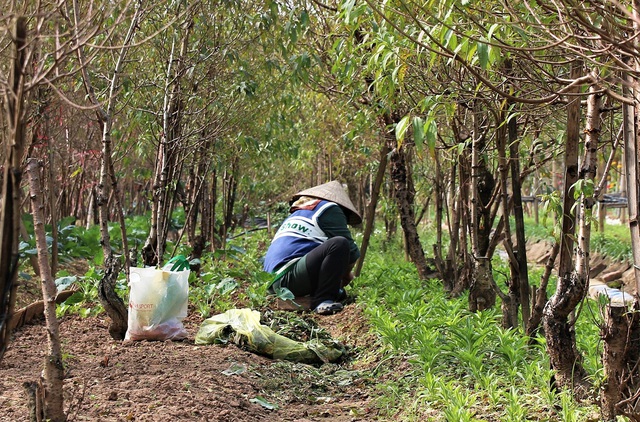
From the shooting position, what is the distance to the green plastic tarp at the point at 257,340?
4.99 metres

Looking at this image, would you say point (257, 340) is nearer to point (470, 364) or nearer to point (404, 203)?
point (470, 364)

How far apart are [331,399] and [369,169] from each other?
27.7 ft

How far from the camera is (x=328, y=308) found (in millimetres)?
6840

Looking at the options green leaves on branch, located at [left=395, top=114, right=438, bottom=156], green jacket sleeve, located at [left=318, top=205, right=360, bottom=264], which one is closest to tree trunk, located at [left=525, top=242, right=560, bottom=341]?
green leaves on branch, located at [left=395, top=114, right=438, bottom=156]

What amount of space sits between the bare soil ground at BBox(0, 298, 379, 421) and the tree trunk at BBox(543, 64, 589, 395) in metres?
1.06

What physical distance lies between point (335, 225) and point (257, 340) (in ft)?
8.63

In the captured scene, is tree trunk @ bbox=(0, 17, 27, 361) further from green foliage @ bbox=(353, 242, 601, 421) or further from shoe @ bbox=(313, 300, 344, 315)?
shoe @ bbox=(313, 300, 344, 315)

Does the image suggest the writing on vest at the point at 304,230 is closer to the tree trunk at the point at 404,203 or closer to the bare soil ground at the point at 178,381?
the tree trunk at the point at 404,203

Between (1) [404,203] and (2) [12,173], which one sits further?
(1) [404,203]

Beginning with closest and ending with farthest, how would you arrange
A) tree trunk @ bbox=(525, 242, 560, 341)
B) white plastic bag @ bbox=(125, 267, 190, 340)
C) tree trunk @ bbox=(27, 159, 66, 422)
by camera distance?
1. tree trunk @ bbox=(27, 159, 66, 422)
2. tree trunk @ bbox=(525, 242, 560, 341)
3. white plastic bag @ bbox=(125, 267, 190, 340)

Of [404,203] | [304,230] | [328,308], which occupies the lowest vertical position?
[328,308]

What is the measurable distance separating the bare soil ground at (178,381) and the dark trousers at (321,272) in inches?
56.7

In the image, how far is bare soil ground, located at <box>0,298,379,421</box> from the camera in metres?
3.32

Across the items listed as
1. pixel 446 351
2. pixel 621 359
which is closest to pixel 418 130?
pixel 621 359
